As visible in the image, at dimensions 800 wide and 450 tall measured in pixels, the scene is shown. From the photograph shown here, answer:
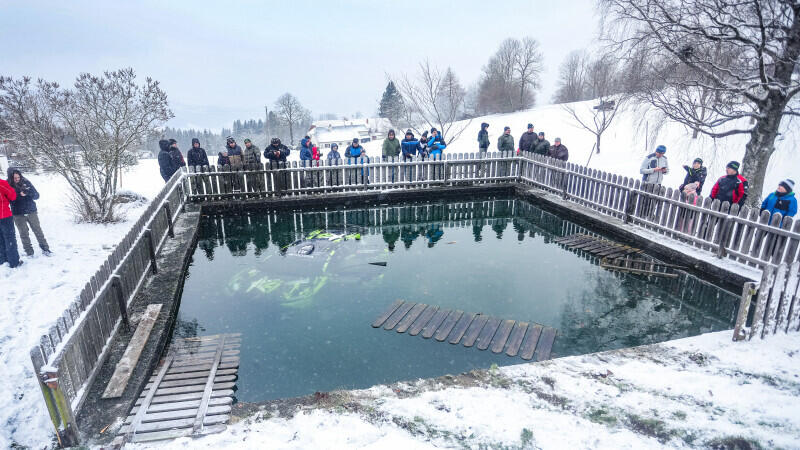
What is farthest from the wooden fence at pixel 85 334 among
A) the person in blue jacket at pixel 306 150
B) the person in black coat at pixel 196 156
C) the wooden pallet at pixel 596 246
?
the wooden pallet at pixel 596 246

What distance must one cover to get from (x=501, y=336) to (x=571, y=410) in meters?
1.81

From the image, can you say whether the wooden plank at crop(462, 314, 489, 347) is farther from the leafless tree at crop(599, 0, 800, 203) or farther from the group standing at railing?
the leafless tree at crop(599, 0, 800, 203)

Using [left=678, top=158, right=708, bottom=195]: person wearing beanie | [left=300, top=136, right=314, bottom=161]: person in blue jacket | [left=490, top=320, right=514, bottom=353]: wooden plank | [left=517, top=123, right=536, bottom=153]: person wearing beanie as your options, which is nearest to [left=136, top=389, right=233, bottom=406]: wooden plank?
[left=490, top=320, right=514, bottom=353]: wooden plank

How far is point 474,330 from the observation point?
605 centimetres

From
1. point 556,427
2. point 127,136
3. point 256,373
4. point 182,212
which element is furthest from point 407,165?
point 556,427

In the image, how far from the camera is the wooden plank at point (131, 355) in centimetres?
424

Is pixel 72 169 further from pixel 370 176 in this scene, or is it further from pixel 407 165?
pixel 407 165

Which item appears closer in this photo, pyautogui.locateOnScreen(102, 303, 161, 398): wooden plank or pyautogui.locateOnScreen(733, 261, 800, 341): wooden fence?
pyautogui.locateOnScreen(102, 303, 161, 398): wooden plank

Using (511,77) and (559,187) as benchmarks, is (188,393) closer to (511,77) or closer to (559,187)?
(559,187)

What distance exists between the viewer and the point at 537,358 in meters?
5.43

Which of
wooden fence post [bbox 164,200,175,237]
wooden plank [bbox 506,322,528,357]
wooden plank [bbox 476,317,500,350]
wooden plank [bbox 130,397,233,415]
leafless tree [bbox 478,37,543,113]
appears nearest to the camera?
wooden plank [bbox 130,397,233,415]

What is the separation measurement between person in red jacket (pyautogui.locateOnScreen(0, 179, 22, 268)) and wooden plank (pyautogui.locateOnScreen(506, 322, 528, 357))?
8.72 m

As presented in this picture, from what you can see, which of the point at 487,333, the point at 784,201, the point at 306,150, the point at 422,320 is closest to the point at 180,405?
the point at 422,320

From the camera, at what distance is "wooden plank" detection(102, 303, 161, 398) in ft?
13.9
